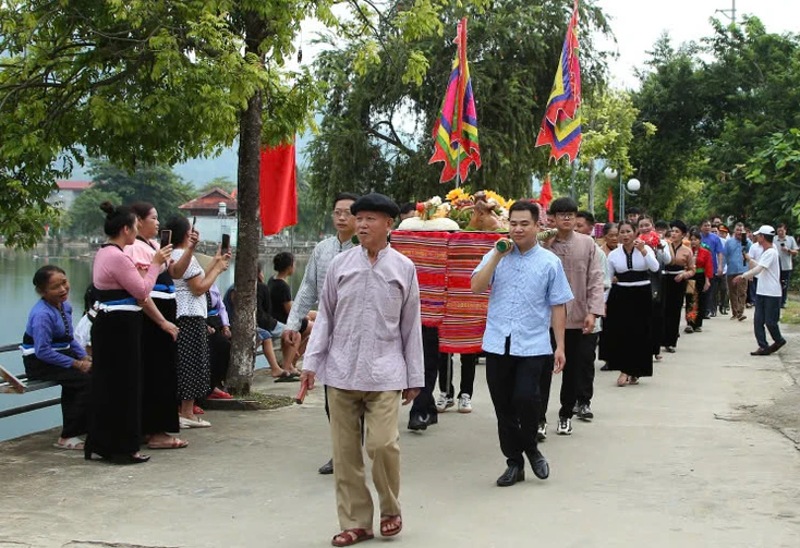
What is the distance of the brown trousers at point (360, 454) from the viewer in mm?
5645

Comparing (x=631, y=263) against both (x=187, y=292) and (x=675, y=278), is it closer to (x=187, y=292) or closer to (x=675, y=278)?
(x=675, y=278)

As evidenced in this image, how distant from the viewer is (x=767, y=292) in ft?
47.5

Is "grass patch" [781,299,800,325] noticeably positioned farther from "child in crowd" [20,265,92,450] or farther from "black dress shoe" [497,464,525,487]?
"child in crowd" [20,265,92,450]

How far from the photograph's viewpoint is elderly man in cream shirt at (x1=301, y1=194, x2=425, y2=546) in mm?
5680

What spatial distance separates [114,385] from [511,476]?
2.93 metres

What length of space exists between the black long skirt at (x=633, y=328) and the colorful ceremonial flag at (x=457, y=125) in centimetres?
228

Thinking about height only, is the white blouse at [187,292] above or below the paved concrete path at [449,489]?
above

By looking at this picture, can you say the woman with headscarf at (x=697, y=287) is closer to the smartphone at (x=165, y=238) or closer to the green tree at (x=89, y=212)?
the smartphone at (x=165, y=238)

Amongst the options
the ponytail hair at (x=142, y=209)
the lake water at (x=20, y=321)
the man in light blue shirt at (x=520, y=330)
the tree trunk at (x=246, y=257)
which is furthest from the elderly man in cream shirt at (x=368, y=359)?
the lake water at (x=20, y=321)

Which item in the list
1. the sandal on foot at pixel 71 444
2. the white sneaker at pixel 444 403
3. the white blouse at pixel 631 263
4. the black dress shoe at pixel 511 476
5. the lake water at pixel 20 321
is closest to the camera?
the black dress shoe at pixel 511 476

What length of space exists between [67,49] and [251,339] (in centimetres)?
330

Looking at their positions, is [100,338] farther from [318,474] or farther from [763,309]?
[763,309]

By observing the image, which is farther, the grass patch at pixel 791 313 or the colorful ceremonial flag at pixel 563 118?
the grass patch at pixel 791 313

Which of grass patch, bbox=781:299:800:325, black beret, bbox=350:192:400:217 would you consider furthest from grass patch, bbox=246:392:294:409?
grass patch, bbox=781:299:800:325
